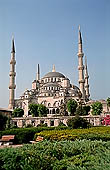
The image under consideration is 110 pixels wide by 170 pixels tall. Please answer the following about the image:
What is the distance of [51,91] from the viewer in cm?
4931

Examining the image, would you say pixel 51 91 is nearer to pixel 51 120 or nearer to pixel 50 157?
pixel 51 120

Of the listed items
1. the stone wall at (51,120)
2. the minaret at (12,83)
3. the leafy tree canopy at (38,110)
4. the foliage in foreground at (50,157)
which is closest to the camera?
the foliage in foreground at (50,157)

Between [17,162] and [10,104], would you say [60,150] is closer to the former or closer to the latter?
[17,162]

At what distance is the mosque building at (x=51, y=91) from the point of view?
3997 centimetres

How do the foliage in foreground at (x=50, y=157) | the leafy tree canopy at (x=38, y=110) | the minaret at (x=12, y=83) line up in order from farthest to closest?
the minaret at (x=12, y=83) < the leafy tree canopy at (x=38, y=110) < the foliage in foreground at (x=50, y=157)

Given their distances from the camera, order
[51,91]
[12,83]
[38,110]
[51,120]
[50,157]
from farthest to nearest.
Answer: [51,91], [12,83], [38,110], [51,120], [50,157]

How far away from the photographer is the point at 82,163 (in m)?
3.55

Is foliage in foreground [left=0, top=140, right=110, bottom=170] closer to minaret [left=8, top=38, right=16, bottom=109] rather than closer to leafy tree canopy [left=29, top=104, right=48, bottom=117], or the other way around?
leafy tree canopy [left=29, top=104, right=48, bottom=117]

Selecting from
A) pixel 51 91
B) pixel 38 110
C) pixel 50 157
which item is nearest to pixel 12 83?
pixel 38 110

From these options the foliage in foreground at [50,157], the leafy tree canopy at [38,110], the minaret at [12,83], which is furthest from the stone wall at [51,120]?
the foliage in foreground at [50,157]

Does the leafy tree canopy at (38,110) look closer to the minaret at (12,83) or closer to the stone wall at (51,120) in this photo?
the minaret at (12,83)

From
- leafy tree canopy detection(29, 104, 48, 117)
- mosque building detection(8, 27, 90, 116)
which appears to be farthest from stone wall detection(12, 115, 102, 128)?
mosque building detection(8, 27, 90, 116)

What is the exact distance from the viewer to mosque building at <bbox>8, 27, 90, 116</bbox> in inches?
1574

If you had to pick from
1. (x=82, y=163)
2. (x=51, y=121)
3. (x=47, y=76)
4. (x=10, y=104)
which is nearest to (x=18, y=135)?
(x=82, y=163)
